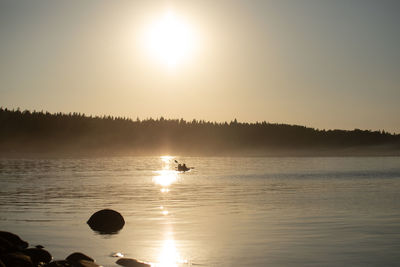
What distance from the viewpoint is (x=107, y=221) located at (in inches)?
1169

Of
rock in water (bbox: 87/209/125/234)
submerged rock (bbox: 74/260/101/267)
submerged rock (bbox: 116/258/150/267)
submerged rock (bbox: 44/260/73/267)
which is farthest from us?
rock in water (bbox: 87/209/125/234)

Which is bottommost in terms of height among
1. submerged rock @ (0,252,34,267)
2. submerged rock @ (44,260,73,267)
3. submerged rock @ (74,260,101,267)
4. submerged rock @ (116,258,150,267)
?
submerged rock @ (116,258,150,267)

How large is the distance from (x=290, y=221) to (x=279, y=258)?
10363 millimetres

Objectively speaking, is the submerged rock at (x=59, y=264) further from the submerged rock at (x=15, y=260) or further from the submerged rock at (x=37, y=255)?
the submerged rock at (x=37, y=255)

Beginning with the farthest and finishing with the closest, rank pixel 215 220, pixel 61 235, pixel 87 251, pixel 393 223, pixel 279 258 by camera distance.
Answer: pixel 215 220 < pixel 393 223 < pixel 61 235 < pixel 87 251 < pixel 279 258

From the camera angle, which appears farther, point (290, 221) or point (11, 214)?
point (11, 214)

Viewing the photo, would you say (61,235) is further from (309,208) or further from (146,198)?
(146,198)

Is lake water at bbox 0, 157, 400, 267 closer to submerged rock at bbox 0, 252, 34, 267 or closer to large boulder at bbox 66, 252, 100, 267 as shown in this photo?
large boulder at bbox 66, 252, 100, 267

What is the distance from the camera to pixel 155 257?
21.7 meters

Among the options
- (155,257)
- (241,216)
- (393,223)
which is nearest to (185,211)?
(241,216)

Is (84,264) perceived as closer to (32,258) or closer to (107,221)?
(32,258)

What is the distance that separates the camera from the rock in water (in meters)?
29.3

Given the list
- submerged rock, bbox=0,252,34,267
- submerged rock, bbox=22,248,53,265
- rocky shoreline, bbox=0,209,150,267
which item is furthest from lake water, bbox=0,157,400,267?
submerged rock, bbox=0,252,34,267

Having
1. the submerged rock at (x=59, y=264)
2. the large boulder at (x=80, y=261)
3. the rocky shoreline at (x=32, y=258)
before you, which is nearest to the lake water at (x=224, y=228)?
the rocky shoreline at (x=32, y=258)
